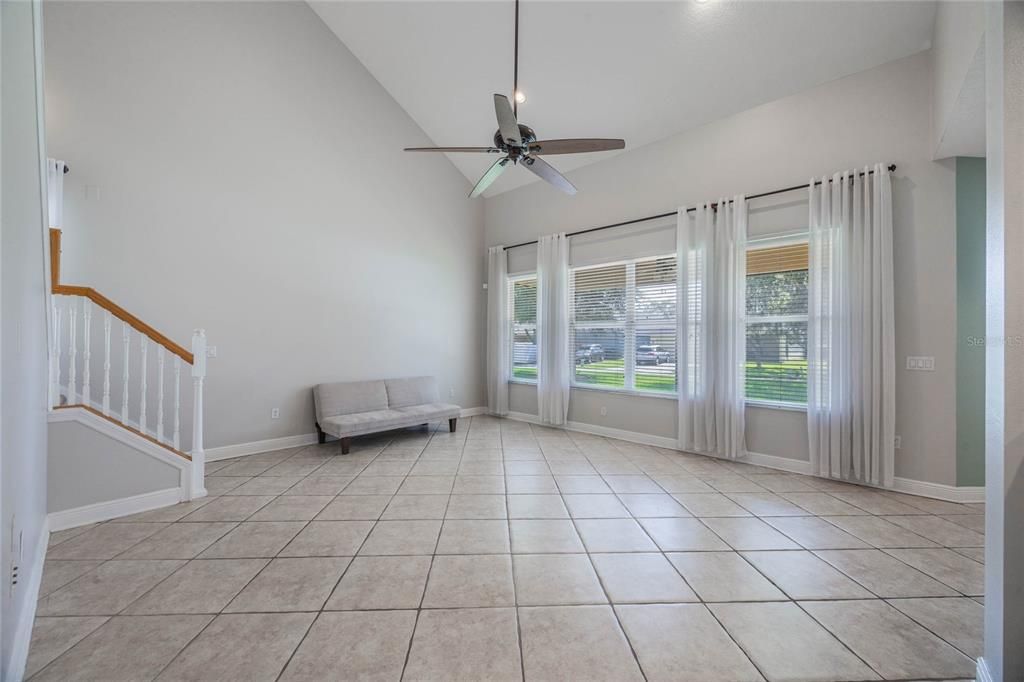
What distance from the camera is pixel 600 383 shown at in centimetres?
537

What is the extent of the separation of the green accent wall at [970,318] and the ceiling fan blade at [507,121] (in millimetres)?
3478

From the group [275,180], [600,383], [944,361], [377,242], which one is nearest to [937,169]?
[944,361]

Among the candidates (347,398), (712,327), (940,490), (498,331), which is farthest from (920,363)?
(347,398)

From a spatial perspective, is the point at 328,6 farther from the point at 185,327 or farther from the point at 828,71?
the point at 828,71

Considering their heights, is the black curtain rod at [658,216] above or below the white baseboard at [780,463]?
above

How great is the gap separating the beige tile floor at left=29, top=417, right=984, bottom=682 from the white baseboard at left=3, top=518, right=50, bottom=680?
0.13 feet

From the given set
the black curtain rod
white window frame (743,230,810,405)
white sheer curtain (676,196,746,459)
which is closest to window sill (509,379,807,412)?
white window frame (743,230,810,405)

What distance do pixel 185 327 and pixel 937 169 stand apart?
6.73 m

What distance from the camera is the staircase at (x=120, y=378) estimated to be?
2742mm

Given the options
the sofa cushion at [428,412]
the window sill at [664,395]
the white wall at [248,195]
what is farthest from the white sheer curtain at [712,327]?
the white wall at [248,195]

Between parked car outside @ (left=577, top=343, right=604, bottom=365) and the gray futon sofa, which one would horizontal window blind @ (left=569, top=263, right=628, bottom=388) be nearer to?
parked car outside @ (left=577, top=343, right=604, bottom=365)

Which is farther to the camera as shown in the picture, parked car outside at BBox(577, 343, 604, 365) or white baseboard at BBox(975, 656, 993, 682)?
parked car outside at BBox(577, 343, 604, 365)

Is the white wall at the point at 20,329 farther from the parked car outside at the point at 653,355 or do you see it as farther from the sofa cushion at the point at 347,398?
the parked car outside at the point at 653,355

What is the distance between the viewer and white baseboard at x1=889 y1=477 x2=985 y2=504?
308cm
